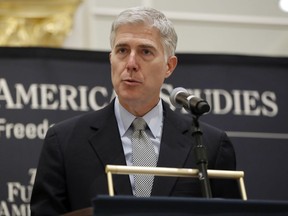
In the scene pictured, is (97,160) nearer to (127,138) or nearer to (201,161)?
(127,138)

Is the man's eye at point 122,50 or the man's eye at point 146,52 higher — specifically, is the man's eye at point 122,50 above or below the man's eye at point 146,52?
above

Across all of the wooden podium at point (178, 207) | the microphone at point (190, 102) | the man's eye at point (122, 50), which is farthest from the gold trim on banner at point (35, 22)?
the wooden podium at point (178, 207)

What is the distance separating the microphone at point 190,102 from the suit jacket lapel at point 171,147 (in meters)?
0.38

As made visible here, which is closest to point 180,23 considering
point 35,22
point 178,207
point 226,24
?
point 226,24

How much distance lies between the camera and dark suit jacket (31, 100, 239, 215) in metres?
4.27

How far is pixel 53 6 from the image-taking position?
6.14 m

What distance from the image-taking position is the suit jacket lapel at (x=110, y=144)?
430 centimetres

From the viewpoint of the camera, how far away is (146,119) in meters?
4.52

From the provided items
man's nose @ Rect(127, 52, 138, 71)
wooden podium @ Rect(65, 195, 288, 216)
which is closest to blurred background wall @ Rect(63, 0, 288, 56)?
man's nose @ Rect(127, 52, 138, 71)

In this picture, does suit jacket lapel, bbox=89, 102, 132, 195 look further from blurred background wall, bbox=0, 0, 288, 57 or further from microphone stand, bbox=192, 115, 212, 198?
blurred background wall, bbox=0, 0, 288, 57

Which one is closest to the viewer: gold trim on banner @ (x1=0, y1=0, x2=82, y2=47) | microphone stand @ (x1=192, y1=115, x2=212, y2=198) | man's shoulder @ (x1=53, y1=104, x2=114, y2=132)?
microphone stand @ (x1=192, y1=115, x2=212, y2=198)

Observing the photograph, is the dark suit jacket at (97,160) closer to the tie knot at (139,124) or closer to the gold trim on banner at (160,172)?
the tie knot at (139,124)

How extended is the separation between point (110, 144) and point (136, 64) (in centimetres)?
35

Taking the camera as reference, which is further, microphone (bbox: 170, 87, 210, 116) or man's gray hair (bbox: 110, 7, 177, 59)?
man's gray hair (bbox: 110, 7, 177, 59)
